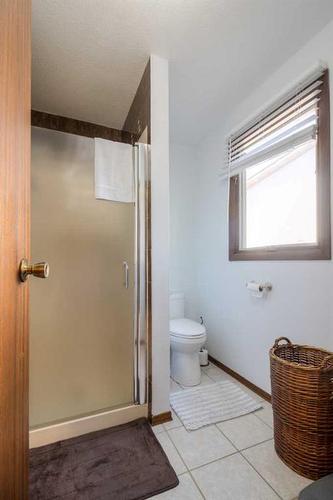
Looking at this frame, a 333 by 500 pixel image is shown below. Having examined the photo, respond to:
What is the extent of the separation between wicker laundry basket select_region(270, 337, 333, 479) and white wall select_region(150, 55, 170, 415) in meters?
0.68

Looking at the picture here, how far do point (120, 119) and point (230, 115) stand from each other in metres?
1.07

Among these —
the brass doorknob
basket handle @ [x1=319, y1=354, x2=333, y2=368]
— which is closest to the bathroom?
basket handle @ [x1=319, y1=354, x2=333, y2=368]

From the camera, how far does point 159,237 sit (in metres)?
1.53

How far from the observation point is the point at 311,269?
1.41 meters

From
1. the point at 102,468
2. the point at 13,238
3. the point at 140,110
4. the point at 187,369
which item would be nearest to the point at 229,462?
the point at 102,468

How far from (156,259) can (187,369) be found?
3.41 feet

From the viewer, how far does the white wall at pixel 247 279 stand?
54.9 inches

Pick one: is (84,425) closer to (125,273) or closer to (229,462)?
(229,462)

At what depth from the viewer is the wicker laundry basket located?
1053 mm

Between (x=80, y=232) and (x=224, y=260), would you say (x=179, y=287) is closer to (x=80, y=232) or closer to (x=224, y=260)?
(x=224, y=260)

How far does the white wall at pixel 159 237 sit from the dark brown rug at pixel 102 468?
0.27 metres

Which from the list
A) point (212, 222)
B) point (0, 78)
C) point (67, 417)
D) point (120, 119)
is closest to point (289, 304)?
point (212, 222)

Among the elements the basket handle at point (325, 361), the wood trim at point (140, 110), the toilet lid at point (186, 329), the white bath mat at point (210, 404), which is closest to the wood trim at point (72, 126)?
the wood trim at point (140, 110)

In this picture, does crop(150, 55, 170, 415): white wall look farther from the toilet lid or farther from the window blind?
the window blind
